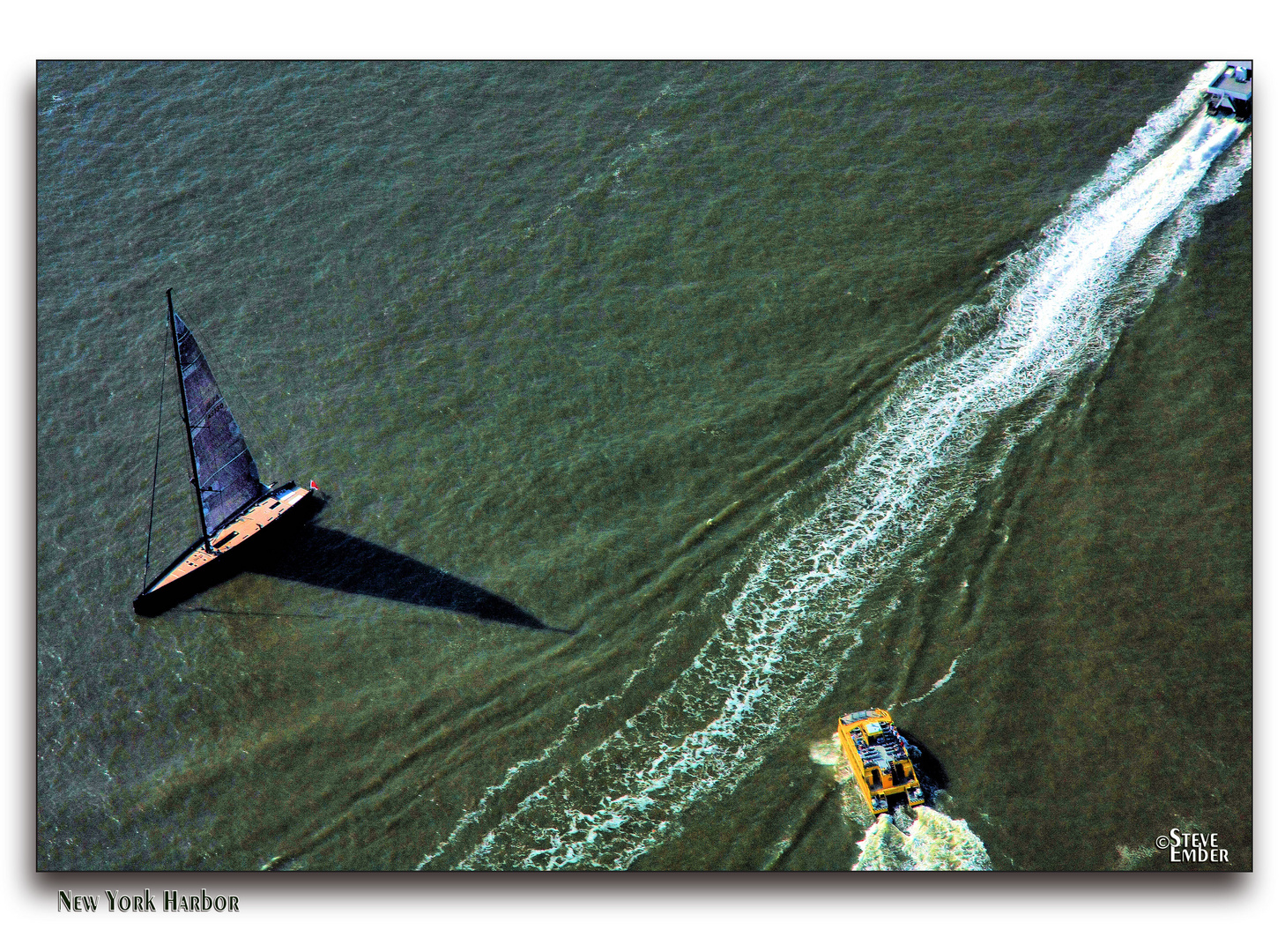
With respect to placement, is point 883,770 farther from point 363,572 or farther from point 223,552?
point 223,552

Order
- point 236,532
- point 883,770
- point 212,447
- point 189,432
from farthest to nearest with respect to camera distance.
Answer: point 236,532 < point 212,447 < point 189,432 < point 883,770

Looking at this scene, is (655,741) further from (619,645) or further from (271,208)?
(271,208)

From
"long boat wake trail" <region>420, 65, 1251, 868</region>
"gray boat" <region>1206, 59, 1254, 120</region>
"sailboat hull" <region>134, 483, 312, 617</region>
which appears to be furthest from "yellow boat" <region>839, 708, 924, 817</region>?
"gray boat" <region>1206, 59, 1254, 120</region>

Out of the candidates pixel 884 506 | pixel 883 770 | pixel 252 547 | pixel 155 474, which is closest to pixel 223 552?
pixel 252 547

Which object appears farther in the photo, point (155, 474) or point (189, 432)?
point (155, 474)

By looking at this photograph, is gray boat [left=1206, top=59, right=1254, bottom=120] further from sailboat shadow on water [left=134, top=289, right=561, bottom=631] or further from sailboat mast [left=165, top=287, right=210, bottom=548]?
sailboat mast [left=165, top=287, right=210, bottom=548]

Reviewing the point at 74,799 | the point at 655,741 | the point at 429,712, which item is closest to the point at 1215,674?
the point at 655,741
